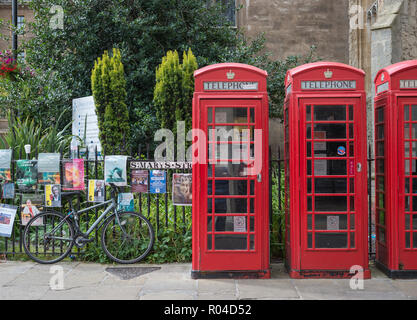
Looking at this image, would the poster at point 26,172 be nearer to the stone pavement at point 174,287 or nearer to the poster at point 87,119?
the stone pavement at point 174,287

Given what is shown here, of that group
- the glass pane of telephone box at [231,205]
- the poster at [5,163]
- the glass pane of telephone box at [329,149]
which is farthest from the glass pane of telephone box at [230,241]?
the poster at [5,163]

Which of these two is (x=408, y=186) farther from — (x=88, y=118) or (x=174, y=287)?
(x=88, y=118)

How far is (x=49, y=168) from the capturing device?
666 centimetres

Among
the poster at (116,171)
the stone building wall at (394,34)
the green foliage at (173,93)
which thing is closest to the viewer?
the poster at (116,171)

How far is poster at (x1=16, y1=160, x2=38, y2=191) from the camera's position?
6.73 metres

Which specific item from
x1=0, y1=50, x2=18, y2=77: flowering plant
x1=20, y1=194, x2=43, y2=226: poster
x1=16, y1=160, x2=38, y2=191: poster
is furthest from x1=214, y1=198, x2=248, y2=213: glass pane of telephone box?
x1=0, y1=50, x2=18, y2=77: flowering plant

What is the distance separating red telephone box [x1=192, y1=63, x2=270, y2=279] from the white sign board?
572cm

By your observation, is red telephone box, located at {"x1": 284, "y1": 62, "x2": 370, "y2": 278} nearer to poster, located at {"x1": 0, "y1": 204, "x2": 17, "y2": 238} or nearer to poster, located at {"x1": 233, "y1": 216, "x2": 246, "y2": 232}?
poster, located at {"x1": 233, "y1": 216, "x2": 246, "y2": 232}

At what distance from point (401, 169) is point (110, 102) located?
5825 millimetres

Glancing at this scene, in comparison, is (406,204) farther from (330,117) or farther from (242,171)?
(242,171)

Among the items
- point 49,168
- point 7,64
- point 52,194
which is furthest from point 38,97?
point 52,194

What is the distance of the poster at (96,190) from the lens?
257 inches

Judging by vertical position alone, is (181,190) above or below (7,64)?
below

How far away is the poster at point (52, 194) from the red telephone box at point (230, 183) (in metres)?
2.37
